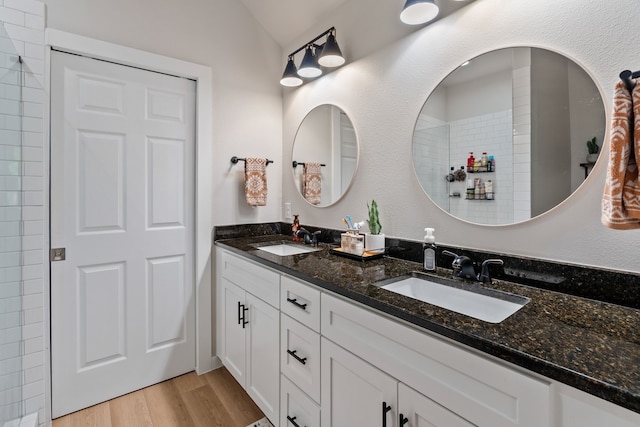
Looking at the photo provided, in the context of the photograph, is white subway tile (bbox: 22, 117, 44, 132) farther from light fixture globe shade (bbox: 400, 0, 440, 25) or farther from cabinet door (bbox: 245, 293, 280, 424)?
light fixture globe shade (bbox: 400, 0, 440, 25)

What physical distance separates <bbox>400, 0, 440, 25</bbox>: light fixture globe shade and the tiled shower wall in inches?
74.0

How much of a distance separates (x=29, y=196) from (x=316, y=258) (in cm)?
154

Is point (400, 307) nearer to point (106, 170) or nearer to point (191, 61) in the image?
point (106, 170)

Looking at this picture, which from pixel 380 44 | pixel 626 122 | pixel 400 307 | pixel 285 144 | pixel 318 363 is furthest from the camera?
pixel 285 144

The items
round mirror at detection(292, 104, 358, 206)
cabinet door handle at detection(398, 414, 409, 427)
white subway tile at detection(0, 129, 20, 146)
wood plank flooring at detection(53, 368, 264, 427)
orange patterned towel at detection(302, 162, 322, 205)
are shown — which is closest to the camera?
cabinet door handle at detection(398, 414, 409, 427)

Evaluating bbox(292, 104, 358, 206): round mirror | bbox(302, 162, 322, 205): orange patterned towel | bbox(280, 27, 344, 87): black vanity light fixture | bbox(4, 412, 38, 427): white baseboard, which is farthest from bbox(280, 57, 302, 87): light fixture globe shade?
bbox(4, 412, 38, 427): white baseboard

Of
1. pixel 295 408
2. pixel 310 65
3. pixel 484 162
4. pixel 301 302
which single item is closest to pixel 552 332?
pixel 484 162

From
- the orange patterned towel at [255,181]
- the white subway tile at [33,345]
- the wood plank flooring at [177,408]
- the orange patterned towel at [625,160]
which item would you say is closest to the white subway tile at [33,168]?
the white subway tile at [33,345]

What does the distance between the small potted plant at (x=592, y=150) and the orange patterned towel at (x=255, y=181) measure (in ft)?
6.12

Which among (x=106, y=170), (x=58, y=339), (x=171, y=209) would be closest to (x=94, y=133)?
(x=106, y=170)

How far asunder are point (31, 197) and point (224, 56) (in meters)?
1.48

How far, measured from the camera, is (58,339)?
5.84ft

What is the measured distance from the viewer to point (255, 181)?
2.35 metres

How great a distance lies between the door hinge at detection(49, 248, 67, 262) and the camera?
1751 mm
